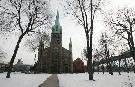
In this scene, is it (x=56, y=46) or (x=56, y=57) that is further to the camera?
(x=56, y=46)

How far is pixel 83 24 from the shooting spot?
2958 centimetres

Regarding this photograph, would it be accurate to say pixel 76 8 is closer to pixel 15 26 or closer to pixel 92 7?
pixel 92 7

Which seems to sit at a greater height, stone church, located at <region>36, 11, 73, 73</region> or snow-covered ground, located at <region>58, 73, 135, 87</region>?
stone church, located at <region>36, 11, 73, 73</region>

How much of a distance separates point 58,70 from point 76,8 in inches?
2348

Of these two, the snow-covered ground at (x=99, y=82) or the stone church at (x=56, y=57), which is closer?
the snow-covered ground at (x=99, y=82)

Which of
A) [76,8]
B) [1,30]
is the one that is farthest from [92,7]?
[1,30]

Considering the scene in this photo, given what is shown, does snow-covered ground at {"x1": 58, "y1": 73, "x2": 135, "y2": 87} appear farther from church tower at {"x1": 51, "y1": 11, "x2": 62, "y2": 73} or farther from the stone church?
church tower at {"x1": 51, "y1": 11, "x2": 62, "y2": 73}

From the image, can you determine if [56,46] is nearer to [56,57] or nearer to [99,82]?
[56,57]

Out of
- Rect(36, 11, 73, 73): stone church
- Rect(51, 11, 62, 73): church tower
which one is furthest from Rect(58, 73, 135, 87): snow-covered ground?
Rect(51, 11, 62, 73): church tower

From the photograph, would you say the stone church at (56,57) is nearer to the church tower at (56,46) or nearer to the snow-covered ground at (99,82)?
the church tower at (56,46)

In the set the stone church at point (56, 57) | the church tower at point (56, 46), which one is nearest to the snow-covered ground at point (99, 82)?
the stone church at point (56, 57)

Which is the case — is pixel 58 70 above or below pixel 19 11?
below

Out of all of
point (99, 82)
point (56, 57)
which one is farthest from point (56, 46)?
point (99, 82)

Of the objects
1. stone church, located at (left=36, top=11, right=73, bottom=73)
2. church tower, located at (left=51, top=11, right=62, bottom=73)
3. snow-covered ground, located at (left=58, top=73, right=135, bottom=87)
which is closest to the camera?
snow-covered ground, located at (left=58, top=73, right=135, bottom=87)
